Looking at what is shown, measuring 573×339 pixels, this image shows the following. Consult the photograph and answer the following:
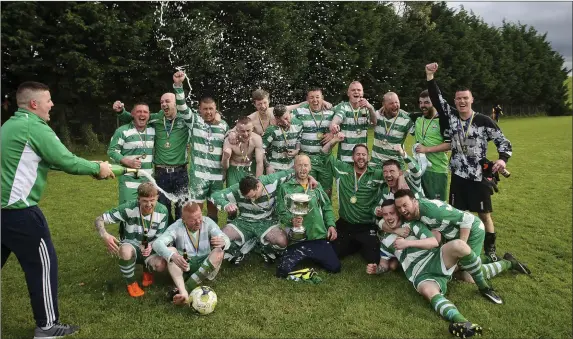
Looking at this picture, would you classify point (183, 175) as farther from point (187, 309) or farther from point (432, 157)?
point (432, 157)

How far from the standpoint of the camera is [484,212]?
253 inches

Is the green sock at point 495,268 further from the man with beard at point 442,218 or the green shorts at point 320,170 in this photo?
the green shorts at point 320,170

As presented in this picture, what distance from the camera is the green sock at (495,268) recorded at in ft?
19.1

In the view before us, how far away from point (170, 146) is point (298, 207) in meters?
2.26

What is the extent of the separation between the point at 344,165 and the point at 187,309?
9.82ft

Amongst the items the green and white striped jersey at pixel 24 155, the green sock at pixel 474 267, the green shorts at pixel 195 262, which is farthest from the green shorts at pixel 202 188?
the green sock at pixel 474 267

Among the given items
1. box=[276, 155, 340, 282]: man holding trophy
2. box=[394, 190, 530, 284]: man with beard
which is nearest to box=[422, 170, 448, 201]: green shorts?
box=[394, 190, 530, 284]: man with beard

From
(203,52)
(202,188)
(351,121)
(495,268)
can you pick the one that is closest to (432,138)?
(351,121)

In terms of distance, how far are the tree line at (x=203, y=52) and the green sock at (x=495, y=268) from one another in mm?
17299

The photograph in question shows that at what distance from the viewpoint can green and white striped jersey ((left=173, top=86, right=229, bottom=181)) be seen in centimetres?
688

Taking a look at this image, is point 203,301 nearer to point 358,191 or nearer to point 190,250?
point 190,250

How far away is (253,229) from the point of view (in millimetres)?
6438

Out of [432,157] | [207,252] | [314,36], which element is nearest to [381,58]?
[314,36]

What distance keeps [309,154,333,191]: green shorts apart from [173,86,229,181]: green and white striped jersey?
4.78 feet
